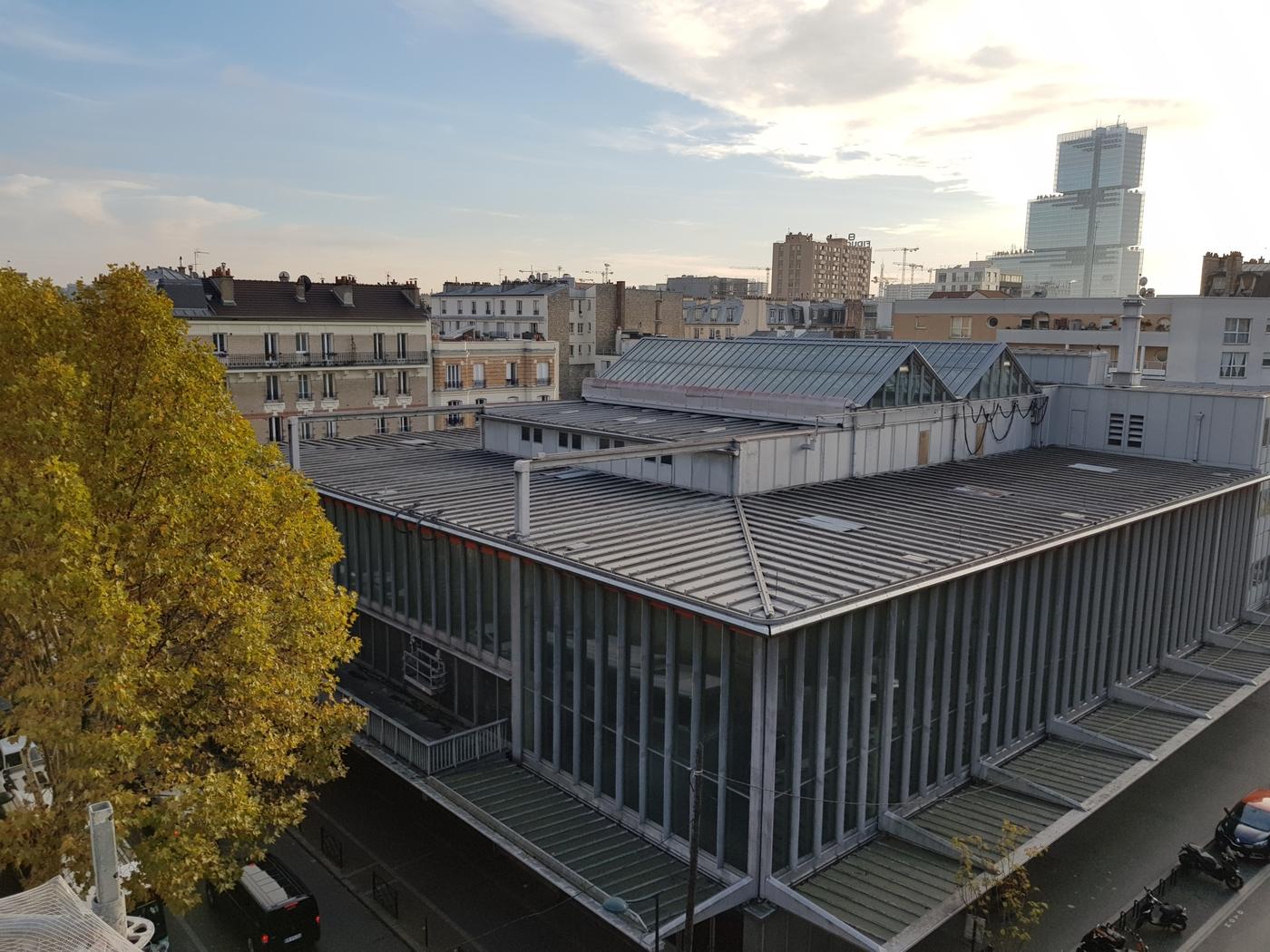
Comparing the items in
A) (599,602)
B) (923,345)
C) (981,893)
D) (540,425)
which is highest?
(923,345)

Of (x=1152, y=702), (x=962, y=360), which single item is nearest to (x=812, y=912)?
(x=1152, y=702)

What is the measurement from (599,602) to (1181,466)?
25.1 m

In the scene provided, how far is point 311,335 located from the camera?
55656 millimetres

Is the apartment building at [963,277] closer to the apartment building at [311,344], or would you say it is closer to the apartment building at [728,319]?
the apartment building at [728,319]

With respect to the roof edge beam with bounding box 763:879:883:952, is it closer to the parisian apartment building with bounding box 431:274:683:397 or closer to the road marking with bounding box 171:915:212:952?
the road marking with bounding box 171:915:212:952

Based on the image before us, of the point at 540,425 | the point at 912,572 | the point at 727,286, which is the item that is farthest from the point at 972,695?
the point at 727,286

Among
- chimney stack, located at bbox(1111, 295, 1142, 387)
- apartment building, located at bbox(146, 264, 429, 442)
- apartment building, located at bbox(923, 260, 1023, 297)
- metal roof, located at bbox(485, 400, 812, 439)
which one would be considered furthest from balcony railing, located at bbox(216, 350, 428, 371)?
apartment building, located at bbox(923, 260, 1023, 297)

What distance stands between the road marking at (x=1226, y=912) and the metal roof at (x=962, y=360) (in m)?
17.2

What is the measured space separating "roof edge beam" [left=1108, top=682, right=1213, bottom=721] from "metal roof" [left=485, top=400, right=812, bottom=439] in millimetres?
11550

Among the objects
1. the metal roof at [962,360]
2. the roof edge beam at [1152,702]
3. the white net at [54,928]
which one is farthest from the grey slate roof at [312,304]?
the roof edge beam at [1152,702]

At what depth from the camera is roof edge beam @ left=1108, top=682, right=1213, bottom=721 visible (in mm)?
25359

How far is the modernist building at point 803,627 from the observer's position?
58.4 feet

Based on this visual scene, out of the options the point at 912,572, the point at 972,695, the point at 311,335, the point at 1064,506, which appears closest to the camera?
the point at 912,572

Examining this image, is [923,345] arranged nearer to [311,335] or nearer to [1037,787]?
[1037,787]
